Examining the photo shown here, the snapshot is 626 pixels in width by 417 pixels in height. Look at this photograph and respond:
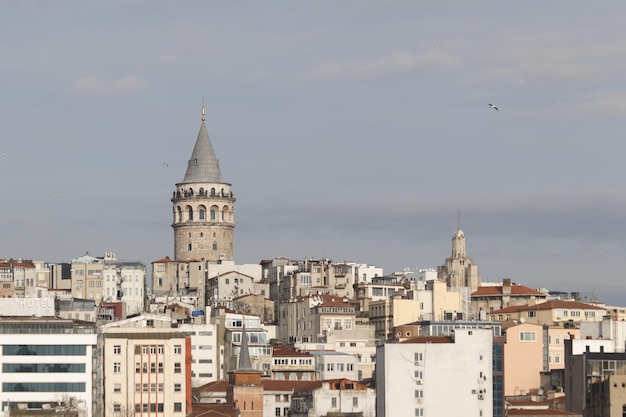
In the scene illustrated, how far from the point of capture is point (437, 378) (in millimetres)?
118250

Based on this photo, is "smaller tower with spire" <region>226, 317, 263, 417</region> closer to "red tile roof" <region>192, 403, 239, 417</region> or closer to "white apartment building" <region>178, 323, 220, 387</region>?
"red tile roof" <region>192, 403, 239, 417</region>

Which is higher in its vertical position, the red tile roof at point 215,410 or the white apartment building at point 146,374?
the white apartment building at point 146,374

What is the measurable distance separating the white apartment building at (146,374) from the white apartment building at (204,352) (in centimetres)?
1915

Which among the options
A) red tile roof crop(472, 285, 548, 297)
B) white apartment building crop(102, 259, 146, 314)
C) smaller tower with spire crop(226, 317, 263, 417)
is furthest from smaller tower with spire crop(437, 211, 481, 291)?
smaller tower with spire crop(226, 317, 263, 417)

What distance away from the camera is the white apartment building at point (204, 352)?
139 metres

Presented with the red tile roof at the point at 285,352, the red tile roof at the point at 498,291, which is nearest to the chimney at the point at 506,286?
the red tile roof at the point at 498,291

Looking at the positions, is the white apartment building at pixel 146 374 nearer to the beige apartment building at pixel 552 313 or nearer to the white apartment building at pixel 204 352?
the white apartment building at pixel 204 352

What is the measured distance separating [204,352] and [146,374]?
900 inches

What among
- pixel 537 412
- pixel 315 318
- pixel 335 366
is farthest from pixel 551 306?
pixel 537 412

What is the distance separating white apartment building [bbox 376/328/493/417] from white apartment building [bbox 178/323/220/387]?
22.4 meters

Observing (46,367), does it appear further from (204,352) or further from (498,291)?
(498,291)

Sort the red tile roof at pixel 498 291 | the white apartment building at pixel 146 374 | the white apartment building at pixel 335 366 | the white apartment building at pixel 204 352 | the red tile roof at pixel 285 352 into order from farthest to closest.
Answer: the red tile roof at pixel 498 291
the red tile roof at pixel 285 352
the white apartment building at pixel 335 366
the white apartment building at pixel 204 352
the white apartment building at pixel 146 374

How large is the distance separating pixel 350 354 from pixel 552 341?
14455 millimetres

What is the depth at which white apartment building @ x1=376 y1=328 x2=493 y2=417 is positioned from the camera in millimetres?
117188
